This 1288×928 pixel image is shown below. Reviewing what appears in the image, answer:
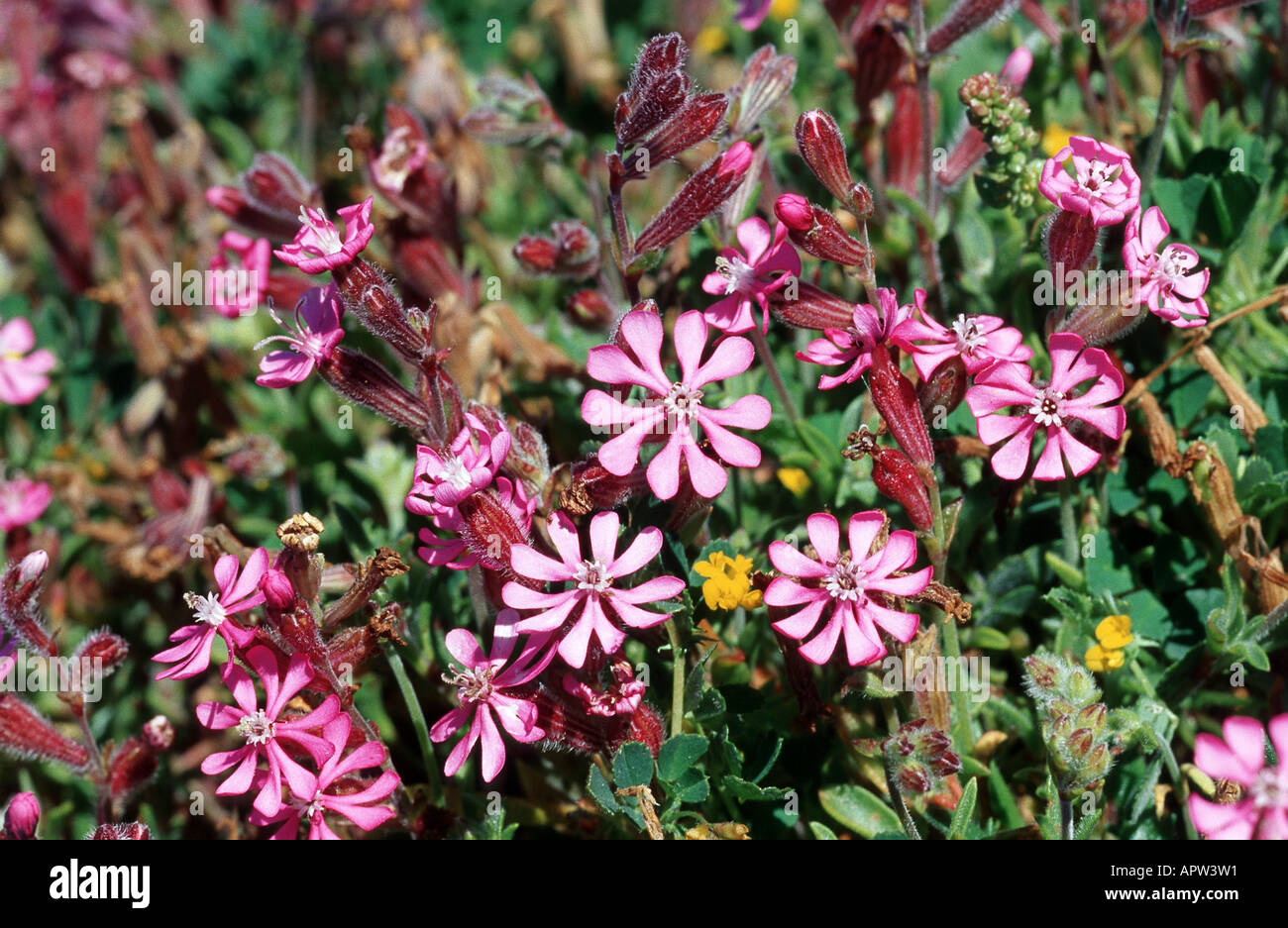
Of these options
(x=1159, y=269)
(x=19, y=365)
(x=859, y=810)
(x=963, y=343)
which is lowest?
(x=859, y=810)

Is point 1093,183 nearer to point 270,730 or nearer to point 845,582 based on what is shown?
point 845,582

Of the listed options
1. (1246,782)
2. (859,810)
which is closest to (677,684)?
(859,810)

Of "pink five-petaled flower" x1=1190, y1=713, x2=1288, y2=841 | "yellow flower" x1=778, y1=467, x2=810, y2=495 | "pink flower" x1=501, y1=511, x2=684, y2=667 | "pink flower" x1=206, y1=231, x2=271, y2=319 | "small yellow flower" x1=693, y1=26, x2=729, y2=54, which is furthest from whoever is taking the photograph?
"small yellow flower" x1=693, y1=26, x2=729, y2=54

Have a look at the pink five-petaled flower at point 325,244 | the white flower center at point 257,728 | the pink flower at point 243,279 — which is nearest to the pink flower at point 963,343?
the pink five-petaled flower at point 325,244

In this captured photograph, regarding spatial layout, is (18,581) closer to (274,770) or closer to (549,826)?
(274,770)

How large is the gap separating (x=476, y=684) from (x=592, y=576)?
247 mm

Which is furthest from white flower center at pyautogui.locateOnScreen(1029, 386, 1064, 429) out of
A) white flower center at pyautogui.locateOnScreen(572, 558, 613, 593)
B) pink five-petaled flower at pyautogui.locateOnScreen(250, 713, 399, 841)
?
pink five-petaled flower at pyautogui.locateOnScreen(250, 713, 399, 841)

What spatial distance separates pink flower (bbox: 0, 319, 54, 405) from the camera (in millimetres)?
2898

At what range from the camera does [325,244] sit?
1.88 m

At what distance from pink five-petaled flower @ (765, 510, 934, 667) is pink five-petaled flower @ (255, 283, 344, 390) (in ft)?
2.77

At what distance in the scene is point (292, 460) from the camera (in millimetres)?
2812

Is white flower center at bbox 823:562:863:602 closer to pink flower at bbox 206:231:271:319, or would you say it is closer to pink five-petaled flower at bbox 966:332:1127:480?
pink five-petaled flower at bbox 966:332:1127:480
